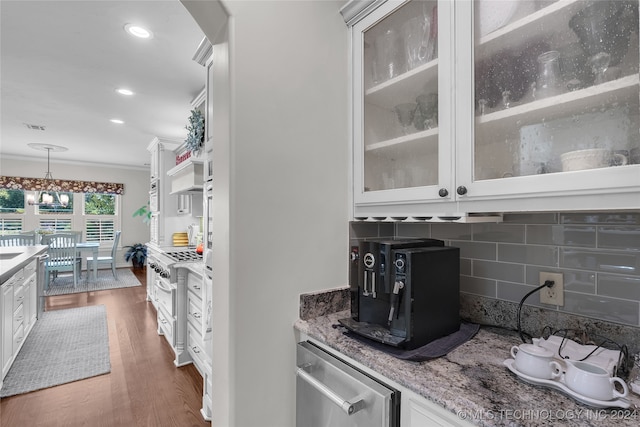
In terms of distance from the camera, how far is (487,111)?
99 cm

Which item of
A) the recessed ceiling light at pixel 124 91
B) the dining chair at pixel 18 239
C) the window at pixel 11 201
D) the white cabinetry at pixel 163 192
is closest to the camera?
the recessed ceiling light at pixel 124 91

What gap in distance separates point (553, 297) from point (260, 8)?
1.50 meters

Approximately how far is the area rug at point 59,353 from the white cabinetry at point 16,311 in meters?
0.09

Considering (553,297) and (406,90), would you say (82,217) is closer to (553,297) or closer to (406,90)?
(406,90)

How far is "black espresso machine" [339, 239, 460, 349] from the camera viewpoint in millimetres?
1004

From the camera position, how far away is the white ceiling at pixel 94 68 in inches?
75.1

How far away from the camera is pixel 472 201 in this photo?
3.26ft

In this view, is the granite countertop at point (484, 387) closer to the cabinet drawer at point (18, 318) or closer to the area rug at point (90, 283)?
the cabinet drawer at point (18, 318)

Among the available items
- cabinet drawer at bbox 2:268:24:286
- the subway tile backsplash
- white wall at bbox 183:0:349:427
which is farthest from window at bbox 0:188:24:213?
the subway tile backsplash

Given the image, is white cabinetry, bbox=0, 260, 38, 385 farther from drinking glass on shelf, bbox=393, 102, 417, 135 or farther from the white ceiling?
drinking glass on shelf, bbox=393, 102, 417, 135

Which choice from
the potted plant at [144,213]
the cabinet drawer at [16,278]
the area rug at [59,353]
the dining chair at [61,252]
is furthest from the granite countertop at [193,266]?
the potted plant at [144,213]

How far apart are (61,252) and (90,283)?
2.72 ft

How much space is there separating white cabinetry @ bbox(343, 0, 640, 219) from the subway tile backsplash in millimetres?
306

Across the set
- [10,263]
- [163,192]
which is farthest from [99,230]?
[10,263]
